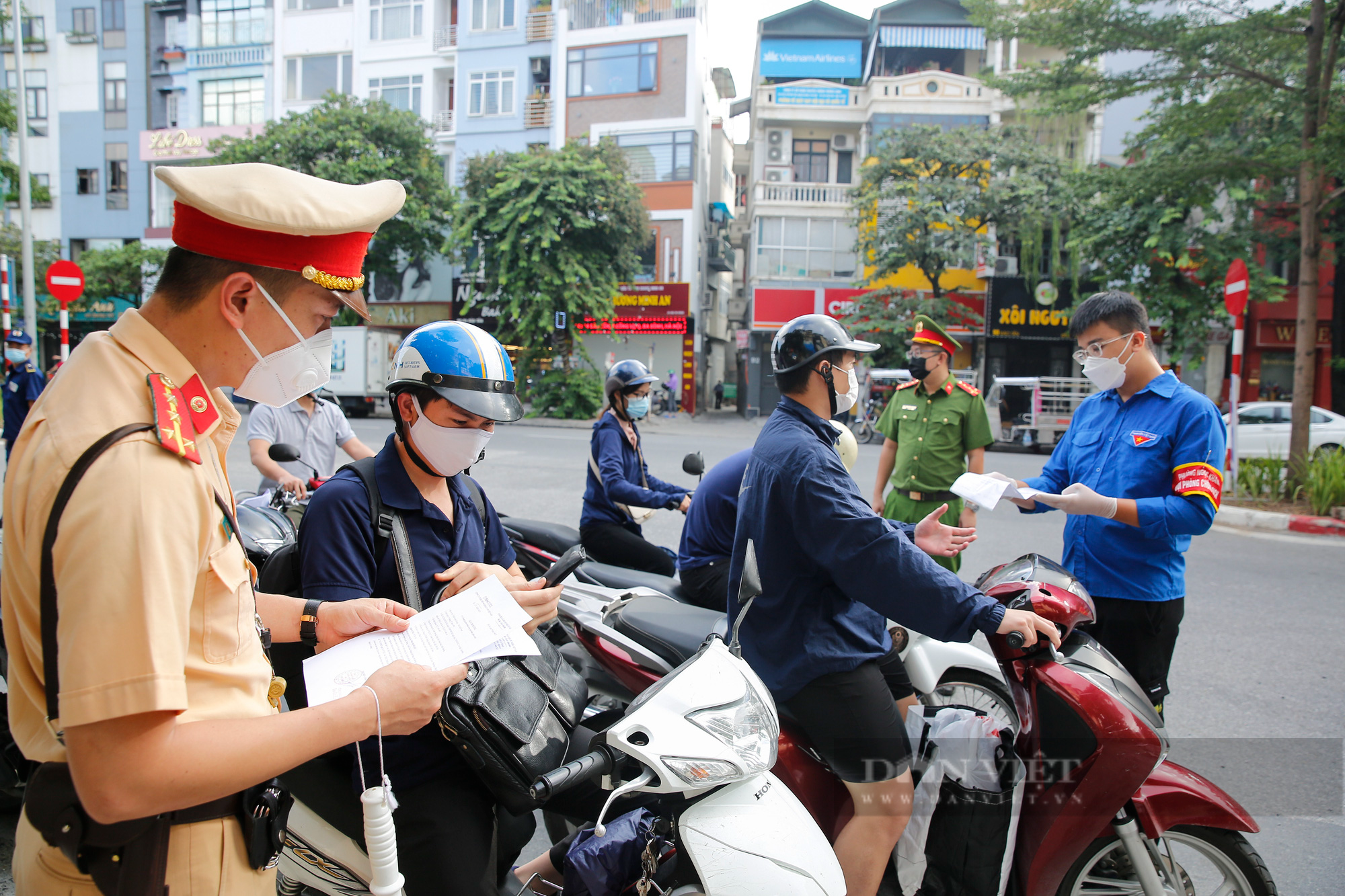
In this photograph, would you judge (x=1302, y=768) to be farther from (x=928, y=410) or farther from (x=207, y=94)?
(x=207, y=94)

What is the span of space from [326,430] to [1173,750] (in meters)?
4.82

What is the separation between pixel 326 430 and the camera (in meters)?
4.85

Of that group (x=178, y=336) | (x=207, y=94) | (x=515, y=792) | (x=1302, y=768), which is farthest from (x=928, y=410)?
(x=207, y=94)

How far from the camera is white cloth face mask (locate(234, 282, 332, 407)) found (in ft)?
4.14

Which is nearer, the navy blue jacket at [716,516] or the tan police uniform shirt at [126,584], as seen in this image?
the tan police uniform shirt at [126,584]

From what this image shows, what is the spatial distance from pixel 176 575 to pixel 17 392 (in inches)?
383

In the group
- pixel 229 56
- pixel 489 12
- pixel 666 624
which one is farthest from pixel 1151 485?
pixel 229 56

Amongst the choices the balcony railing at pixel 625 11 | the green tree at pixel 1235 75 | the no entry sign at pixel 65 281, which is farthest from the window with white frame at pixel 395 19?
the green tree at pixel 1235 75

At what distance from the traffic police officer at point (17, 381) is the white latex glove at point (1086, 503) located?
31.9 ft

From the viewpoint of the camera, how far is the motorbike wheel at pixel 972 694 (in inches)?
133

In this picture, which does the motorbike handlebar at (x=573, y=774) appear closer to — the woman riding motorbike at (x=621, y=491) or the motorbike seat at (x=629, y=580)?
the motorbike seat at (x=629, y=580)

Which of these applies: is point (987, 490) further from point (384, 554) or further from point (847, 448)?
point (384, 554)

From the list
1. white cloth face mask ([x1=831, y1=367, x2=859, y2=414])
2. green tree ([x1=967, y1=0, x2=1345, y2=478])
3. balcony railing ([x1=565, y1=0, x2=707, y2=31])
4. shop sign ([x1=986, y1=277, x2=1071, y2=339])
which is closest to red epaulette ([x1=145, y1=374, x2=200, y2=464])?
white cloth face mask ([x1=831, y1=367, x2=859, y2=414])

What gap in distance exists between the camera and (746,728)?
172cm
